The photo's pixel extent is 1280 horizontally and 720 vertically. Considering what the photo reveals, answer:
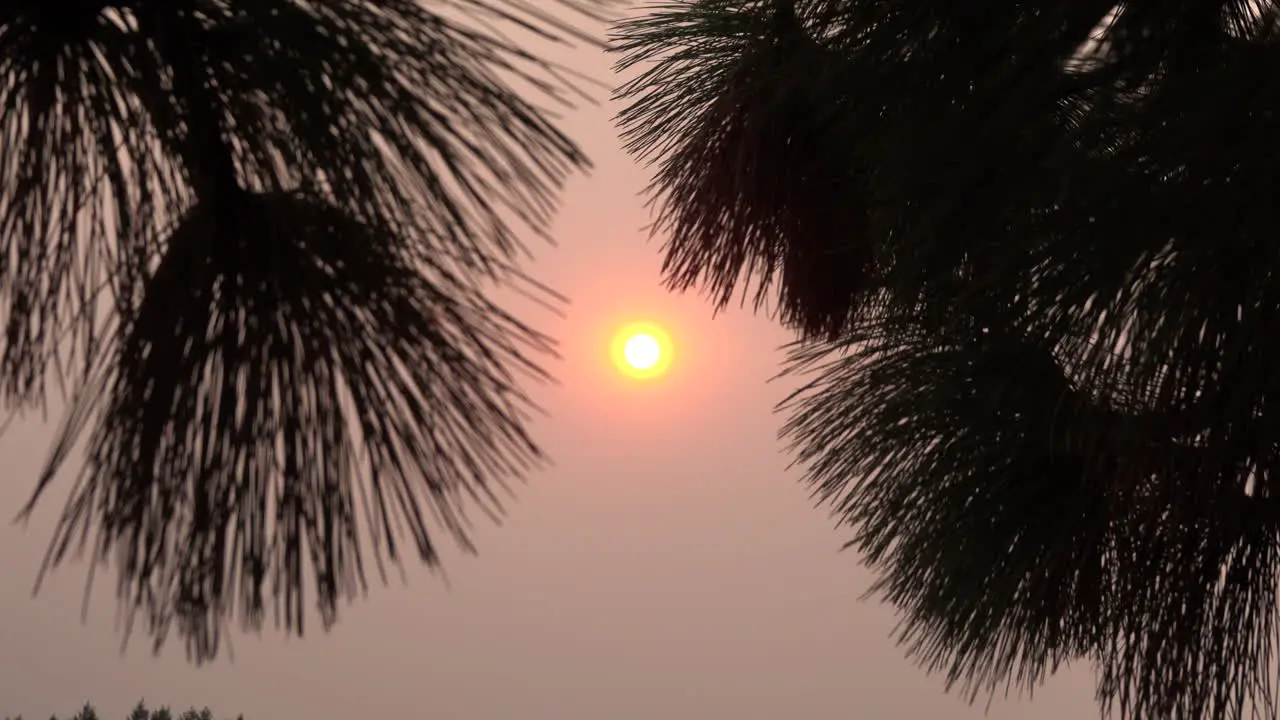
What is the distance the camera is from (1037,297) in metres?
0.78

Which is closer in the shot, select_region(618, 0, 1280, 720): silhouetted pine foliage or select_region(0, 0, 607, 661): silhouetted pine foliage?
select_region(0, 0, 607, 661): silhouetted pine foliage

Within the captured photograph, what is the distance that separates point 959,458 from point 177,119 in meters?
0.74

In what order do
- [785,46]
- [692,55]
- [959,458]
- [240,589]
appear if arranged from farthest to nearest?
[692,55] < [785,46] < [959,458] < [240,589]

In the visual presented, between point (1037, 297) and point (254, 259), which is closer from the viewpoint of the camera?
point (254, 259)

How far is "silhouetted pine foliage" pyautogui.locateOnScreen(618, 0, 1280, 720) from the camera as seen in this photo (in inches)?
28.1

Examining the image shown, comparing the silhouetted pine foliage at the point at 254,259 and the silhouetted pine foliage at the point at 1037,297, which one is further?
the silhouetted pine foliage at the point at 1037,297

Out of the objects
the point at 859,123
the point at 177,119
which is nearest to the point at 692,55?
the point at 859,123

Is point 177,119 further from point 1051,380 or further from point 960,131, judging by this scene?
point 1051,380

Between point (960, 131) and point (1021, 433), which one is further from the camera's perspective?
point (1021, 433)

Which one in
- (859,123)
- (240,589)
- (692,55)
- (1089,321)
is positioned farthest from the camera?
(692,55)

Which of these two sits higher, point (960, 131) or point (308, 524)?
point (960, 131)

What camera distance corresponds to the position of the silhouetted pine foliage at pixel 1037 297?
0.71 metres

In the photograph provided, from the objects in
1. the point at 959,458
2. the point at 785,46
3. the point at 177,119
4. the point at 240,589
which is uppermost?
the point at 785,46

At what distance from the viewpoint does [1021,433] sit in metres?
0.99
